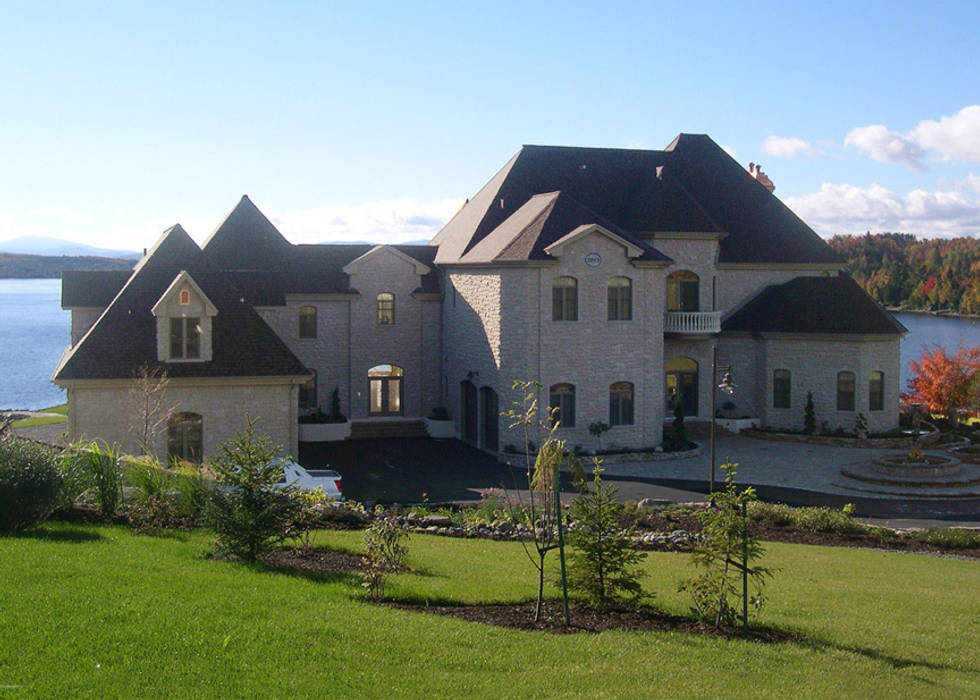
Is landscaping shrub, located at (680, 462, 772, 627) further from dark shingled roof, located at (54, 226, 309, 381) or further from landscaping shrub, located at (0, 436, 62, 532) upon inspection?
dark shingled roof, located at (54, 226, 309, 381)

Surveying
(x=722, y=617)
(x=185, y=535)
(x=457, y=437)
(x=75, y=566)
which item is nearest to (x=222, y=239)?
(x=457, y=437)

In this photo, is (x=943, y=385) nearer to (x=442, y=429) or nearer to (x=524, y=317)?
(x=524, y=317)

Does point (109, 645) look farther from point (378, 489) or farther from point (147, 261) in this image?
point (147, 261)

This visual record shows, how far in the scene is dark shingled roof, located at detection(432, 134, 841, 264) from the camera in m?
38.6

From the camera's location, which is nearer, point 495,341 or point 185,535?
point 185,535

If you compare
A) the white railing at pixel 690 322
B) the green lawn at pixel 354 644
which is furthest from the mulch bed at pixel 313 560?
the white railing at pixel 690 322

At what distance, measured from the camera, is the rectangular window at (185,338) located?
1086 inches

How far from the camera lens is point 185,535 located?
1549 centimetres

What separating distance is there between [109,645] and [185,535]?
20.7ft

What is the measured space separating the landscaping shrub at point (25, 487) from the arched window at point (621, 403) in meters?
22.1

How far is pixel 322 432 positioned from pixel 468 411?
572 centimetres

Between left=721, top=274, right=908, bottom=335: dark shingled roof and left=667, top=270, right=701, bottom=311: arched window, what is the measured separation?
1911mm

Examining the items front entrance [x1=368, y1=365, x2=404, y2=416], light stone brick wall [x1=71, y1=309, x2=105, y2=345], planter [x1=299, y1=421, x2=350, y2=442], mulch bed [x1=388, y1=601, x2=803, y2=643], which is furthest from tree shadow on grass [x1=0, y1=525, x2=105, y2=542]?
front entrance [x1=368, y1=365, x2=404, y2=416]

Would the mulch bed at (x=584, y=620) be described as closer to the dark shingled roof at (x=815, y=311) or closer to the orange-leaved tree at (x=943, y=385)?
the dark shingled roof at (x=815, y=311)
